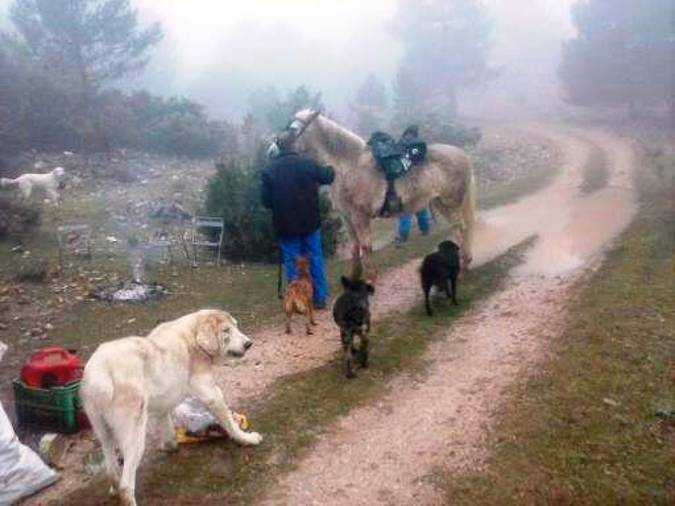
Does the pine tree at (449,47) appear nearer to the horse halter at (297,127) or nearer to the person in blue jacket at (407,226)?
the person in blue jacket at (407,226)

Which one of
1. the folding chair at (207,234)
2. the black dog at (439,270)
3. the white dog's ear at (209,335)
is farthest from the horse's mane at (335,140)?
the white dog's ear at (209,335)

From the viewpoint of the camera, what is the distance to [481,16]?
52875mm

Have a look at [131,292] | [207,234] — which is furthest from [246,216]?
[131,292]

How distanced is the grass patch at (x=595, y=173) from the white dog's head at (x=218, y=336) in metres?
18.3

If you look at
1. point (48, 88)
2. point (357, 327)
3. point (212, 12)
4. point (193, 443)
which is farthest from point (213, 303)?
point (212, 12)

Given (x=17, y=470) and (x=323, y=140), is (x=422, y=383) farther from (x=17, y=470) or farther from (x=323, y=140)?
(x=323, y=140)

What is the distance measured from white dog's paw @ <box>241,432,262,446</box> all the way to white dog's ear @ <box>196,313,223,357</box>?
92 cm

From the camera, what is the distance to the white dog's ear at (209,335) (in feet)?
20.4

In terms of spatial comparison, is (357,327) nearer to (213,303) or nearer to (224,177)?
(213,303)

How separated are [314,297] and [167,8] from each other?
61816 millimetres

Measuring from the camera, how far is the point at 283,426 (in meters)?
7.02

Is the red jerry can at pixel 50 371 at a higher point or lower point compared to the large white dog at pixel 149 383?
lower

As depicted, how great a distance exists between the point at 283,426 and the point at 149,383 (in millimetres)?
1895

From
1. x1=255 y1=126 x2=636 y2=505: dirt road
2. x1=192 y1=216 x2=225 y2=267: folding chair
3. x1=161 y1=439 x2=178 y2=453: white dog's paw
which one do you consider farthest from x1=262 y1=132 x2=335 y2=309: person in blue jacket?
x1=161 y1=439 x2=178 y2=453: white dog's paw
